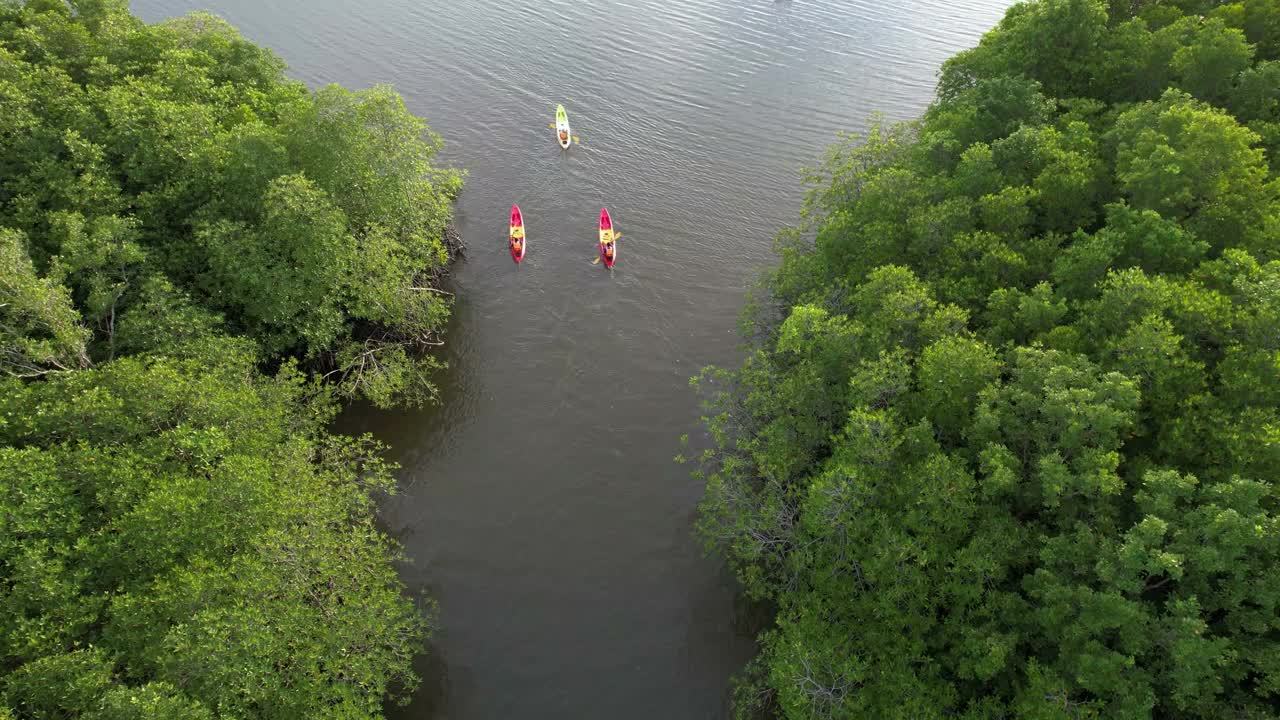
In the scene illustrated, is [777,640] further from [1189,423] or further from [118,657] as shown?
[118,657]

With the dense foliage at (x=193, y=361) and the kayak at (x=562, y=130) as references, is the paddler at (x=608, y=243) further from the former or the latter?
the kayak at (x=562, y=130)

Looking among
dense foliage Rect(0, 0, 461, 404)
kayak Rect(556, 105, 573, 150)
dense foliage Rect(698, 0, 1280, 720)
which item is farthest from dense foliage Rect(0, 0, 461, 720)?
kayak Rect(556, 105, 573, 150)

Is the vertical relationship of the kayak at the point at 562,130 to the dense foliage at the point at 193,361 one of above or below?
above

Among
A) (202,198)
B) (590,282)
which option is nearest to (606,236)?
(590,282)

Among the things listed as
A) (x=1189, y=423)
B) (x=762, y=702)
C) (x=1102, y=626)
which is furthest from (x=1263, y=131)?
(x=762, y=702)

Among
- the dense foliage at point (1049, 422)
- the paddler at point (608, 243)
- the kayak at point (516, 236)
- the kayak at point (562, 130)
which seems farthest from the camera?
the kayak at point (562, 130)

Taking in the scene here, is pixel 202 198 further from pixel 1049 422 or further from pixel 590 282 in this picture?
pixel 1049 422

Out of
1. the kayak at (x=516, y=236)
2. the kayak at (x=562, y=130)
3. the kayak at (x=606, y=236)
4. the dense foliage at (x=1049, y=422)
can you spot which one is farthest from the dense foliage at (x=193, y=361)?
the kayak at (x=562, y=130)
